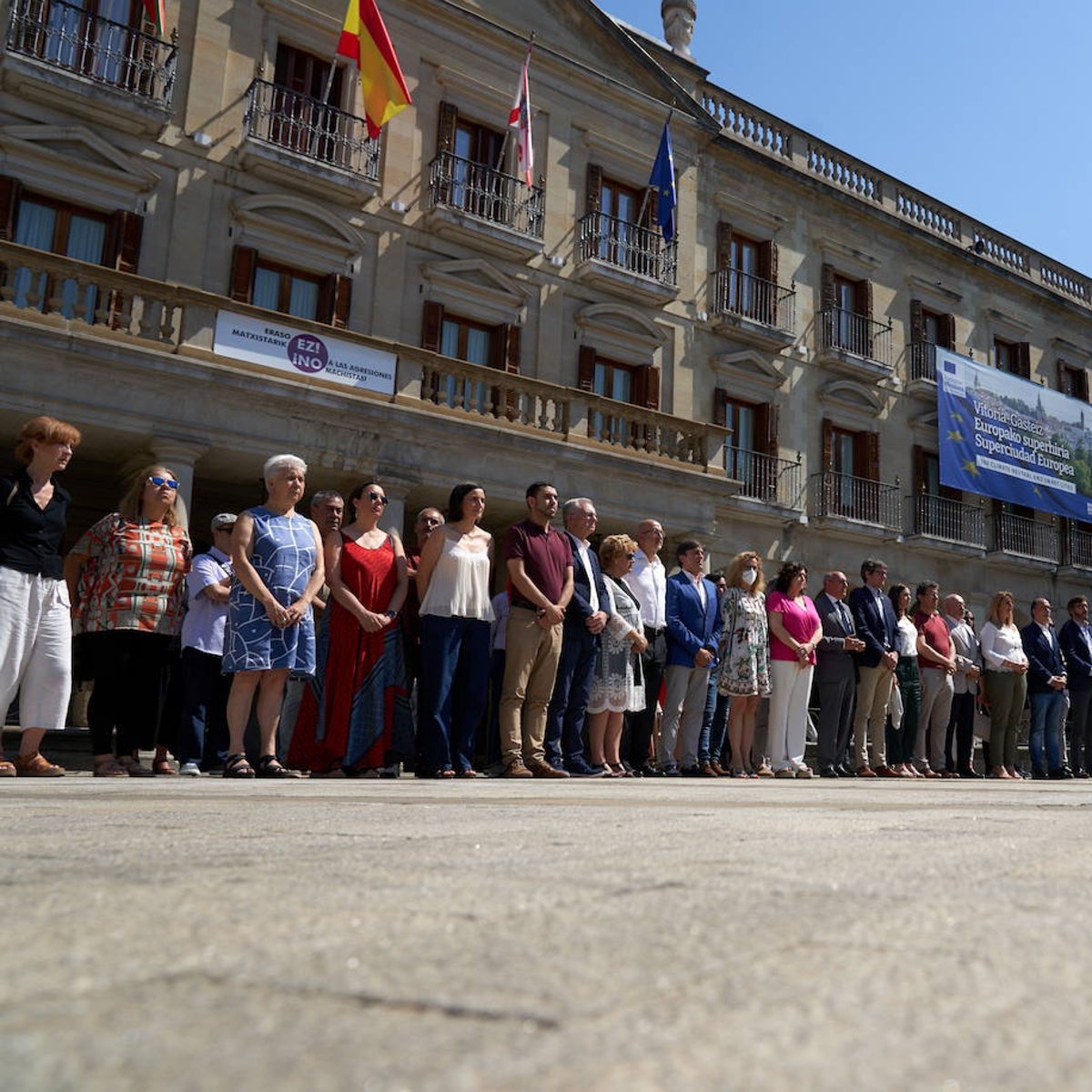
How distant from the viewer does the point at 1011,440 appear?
66.3 feet

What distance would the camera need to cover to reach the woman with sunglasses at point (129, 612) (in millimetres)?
4520

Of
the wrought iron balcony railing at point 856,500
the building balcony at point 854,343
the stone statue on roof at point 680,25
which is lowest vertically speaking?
the wrought iron balcony railing at point 856,500

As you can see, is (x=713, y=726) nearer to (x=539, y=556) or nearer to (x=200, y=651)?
(x=539, y=556)

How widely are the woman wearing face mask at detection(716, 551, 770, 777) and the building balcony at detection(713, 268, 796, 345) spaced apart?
11280mm

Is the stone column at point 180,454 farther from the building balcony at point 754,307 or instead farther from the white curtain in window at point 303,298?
the building balcony at point 754,307

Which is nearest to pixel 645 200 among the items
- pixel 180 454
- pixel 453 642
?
pixel 180 454

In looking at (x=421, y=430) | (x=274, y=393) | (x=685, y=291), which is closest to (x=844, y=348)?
(x=685, y=291)

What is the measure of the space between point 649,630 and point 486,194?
10.5 metres

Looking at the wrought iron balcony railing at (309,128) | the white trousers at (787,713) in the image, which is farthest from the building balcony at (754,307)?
the white trousers at (787,713)

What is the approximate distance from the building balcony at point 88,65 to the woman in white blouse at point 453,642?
32.0 feet

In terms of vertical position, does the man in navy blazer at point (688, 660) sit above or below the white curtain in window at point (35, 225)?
below

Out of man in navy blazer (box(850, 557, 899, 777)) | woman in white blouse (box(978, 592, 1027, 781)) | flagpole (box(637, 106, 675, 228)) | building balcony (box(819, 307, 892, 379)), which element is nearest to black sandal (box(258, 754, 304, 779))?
man in navy blazer (box(850, 557, 899, 777))

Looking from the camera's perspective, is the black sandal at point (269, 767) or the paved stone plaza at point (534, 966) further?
the black sandal at point (269, 767)

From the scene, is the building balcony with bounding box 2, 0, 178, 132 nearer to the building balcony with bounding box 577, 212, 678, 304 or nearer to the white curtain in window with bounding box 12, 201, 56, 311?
the white curtain in window with bounding box 12, 201, 56, 311
